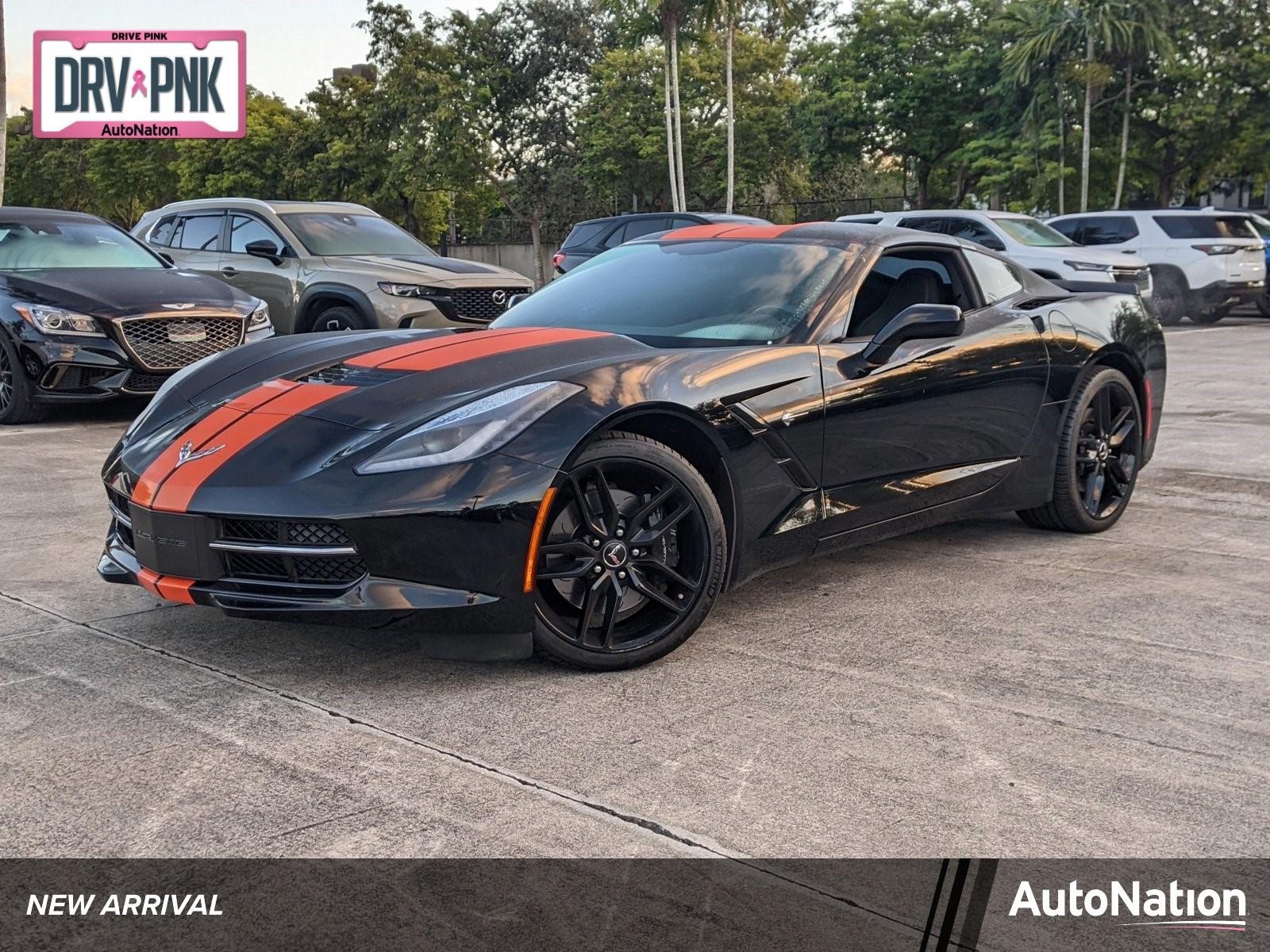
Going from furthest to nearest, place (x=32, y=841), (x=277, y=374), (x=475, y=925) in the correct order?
(x=277, y=374)
(x=32, y=841)
(x=475, y=925)

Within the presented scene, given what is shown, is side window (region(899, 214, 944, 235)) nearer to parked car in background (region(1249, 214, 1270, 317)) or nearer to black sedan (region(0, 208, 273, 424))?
parked car in background (region(1249, 214, 1270, 317))

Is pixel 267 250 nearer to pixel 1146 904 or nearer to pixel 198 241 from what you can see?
pixel 198 241

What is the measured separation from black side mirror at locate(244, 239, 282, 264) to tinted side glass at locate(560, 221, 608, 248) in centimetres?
759

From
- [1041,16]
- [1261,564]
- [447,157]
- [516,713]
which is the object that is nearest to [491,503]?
[516,713]

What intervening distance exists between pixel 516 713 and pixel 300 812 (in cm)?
80

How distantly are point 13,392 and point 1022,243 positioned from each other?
39.8ft

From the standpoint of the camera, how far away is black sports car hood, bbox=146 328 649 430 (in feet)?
13.0

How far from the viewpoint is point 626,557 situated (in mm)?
3955

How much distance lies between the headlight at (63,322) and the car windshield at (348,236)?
9.92ft

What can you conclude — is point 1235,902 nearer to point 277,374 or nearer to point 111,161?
point 277,374

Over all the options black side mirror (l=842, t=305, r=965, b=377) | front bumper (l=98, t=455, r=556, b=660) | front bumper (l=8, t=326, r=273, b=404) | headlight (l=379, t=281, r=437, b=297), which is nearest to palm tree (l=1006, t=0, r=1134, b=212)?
headlight (l=379, t=281, r=437, b=297)

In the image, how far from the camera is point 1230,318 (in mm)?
22344

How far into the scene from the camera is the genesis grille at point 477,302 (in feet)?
39.4

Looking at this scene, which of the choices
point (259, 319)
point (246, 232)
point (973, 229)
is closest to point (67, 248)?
point (259, 319)
